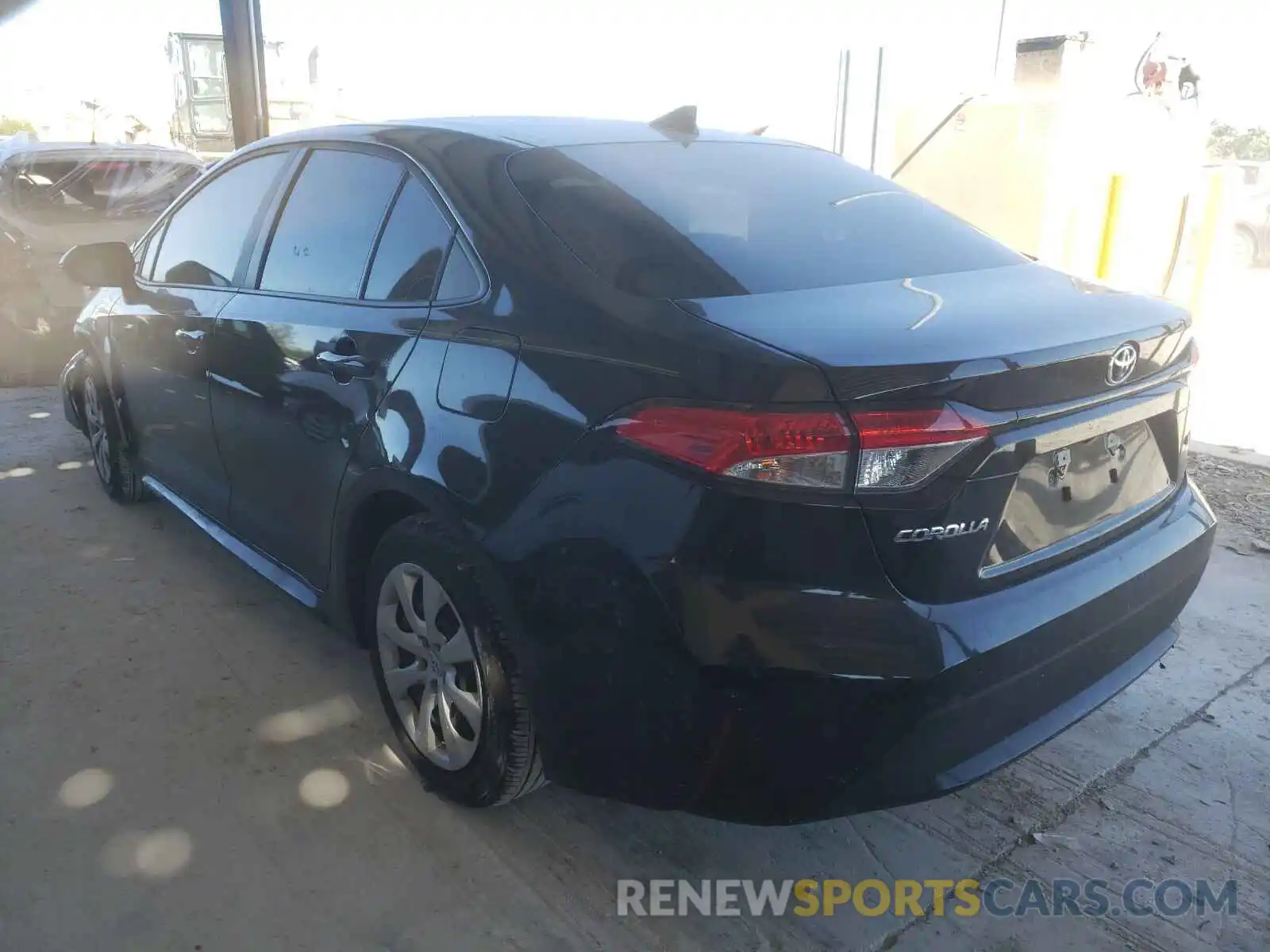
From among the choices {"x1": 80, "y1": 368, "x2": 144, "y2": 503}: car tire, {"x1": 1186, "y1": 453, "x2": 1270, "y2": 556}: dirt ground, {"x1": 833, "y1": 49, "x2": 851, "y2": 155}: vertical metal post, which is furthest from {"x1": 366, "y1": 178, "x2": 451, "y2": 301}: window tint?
{"x1": 833, "y1": 49, "x2": 851, "y2": 155}: vertical metal post

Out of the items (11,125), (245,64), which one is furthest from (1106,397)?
(11,125)

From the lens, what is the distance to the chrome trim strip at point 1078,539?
179 centimetres

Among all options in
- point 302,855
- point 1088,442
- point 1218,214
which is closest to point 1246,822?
point 1088,442

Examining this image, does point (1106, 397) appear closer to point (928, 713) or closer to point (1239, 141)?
point (928, 713)

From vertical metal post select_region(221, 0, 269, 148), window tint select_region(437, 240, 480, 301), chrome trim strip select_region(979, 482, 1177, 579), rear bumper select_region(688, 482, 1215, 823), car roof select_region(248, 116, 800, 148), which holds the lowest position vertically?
rear bumper select_region(688, 482, 1215, 823)

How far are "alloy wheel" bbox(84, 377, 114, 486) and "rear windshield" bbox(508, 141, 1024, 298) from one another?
289 centimetres

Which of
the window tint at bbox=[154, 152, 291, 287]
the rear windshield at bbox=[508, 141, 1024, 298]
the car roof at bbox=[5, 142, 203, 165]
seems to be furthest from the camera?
the car roof at bbox=[5, 142, 203, 165]

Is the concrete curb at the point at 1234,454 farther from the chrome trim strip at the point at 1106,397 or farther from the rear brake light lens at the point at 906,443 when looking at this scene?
the rear brake light lens at the point at 906,443

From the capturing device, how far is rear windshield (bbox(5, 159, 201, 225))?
7141mm

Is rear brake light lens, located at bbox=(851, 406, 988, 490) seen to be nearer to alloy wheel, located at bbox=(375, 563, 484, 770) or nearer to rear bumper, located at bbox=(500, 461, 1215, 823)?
rear bumper, located at bbox=(500, 461, 1215, 823)

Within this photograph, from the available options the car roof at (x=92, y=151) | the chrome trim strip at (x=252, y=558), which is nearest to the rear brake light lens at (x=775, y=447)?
the chrome trim strip at (x=252, y=558)

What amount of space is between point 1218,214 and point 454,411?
781 centimetres

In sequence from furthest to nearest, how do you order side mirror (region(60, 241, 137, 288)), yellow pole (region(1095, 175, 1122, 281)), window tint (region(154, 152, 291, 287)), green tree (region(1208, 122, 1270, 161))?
green tree (region(1208, 122, 1270, 161)) < yellow pole (region(1095, 175, 1122, 281)) < side mirror (region(60, 241, 137, 288)) < window tint (region(154, 152, 291, 287))

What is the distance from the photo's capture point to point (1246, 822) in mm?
2404
